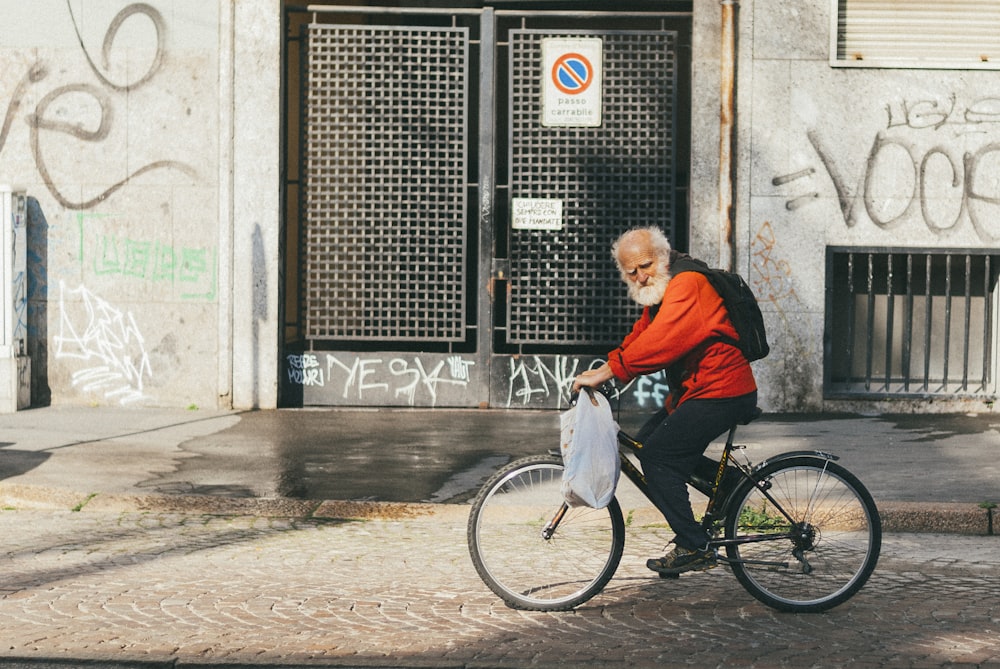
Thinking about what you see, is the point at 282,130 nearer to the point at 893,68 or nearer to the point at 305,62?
the point at 305,62

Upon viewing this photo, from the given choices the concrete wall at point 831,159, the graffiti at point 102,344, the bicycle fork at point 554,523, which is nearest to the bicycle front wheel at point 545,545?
the bicycle fork at point 554,523

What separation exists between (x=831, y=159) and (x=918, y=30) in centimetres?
143

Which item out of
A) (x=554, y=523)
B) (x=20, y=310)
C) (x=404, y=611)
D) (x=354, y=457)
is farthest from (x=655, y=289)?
(x=20, y=310)

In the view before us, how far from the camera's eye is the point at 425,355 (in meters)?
12.2

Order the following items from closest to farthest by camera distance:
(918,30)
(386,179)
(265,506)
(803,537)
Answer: (803,537) < (265,506) < (918,30) < (386,179)

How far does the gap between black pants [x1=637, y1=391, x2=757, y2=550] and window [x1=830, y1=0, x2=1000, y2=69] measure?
7.23 m

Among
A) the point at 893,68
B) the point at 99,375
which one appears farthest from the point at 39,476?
the point at 893,68

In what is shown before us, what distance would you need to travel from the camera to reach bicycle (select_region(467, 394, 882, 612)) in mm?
5691

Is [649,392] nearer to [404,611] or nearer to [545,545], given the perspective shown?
[545,545]

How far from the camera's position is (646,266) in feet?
18.9

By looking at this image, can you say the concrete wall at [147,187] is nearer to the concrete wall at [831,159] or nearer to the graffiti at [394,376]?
the graffiti at [394,376]

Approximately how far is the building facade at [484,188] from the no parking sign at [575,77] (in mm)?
21

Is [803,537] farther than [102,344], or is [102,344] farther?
[102,344]

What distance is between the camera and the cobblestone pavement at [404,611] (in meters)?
5.03
